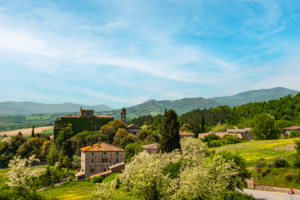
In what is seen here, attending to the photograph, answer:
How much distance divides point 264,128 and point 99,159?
65.5 metres

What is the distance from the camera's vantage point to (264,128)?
94312mm

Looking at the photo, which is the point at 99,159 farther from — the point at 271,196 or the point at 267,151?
the point at 271,196

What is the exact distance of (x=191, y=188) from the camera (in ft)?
84.5

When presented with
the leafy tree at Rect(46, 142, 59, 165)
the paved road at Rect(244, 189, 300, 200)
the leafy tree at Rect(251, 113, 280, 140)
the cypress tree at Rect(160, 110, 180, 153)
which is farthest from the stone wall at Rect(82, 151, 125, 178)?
the leafy tree at Rect(251, 113, 280, 140)

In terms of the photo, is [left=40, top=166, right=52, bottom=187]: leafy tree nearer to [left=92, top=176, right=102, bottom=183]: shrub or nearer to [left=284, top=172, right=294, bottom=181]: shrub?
[left=92, top=176, right=102, bottom=183]: shrub

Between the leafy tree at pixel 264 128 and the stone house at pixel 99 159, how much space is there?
→ 56.5 m

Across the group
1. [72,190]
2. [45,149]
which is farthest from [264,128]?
[45,149]

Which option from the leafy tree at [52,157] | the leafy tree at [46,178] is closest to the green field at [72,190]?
the leafy tree at [46,178]

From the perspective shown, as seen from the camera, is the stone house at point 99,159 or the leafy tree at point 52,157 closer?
the stone house at point 99,159

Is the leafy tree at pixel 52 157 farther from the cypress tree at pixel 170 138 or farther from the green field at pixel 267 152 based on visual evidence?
the green field at pixel 267 152

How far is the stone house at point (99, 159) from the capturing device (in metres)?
66.0

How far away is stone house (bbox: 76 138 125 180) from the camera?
6597 centimetres

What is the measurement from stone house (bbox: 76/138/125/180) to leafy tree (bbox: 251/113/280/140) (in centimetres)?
5649

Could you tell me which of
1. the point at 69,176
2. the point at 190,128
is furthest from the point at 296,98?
the point at 69,176
